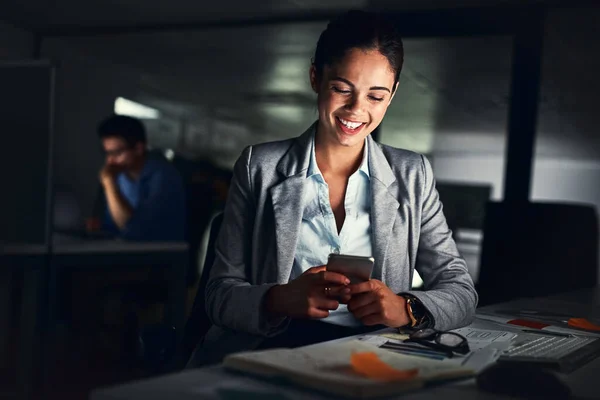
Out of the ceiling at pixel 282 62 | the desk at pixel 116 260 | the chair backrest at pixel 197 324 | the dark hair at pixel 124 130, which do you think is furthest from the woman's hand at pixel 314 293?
the dark hair at pixel 124 130

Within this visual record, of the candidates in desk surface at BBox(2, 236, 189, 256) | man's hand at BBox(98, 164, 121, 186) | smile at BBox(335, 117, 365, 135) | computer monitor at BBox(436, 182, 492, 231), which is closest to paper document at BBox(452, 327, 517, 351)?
smile at BBox(335, 117, 365, 135)

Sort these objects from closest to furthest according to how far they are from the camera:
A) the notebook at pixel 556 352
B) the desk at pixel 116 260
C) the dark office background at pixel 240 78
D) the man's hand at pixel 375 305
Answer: the notebook at pixel 556 352
the man's hand at pixel 375 305
the desk at pixel 116 260
the dark office background at pixel 240 78

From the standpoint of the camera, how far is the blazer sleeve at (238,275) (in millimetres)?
1387

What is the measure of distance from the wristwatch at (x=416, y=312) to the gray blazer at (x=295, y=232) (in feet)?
0.23

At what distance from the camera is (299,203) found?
162 cm

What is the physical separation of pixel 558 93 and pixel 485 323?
6847 millimetres

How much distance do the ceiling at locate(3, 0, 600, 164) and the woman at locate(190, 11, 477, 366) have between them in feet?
4.86

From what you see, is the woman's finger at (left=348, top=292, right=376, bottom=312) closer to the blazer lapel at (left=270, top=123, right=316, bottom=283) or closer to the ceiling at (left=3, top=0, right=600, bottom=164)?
the blazer lapel at (left=270, top=123, right=316, bottom=283)

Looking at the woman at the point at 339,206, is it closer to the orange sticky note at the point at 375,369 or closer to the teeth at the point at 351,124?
the teeth at the point at 351,124

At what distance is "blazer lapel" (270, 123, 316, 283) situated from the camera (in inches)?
62.3

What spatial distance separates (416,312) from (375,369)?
51 cm

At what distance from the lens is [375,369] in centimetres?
91

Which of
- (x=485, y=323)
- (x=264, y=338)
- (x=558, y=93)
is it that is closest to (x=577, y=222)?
(x=485, y=323)

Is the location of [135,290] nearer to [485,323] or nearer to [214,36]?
[485,323]
